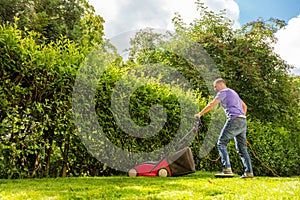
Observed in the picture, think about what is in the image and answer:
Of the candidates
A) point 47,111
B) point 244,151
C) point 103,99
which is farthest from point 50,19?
point 244,151

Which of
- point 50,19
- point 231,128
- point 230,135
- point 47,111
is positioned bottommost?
point 230,135

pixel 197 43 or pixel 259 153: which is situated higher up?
pixel 197 43

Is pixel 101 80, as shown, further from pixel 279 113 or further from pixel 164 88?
pixel 279 113

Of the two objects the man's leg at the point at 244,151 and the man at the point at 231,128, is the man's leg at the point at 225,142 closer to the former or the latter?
the man at the point at 231,128

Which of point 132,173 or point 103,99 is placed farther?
point 132,173

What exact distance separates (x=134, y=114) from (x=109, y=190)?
107 inches

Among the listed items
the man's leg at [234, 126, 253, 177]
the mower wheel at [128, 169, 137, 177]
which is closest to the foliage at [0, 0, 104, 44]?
the mower wheel at [128, 169, 137, 177]

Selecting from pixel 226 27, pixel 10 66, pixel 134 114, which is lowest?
pixel 134 114

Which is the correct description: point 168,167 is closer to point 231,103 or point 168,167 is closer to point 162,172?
point 162,172

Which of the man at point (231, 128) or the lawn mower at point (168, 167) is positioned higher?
the man at point (231, 128)

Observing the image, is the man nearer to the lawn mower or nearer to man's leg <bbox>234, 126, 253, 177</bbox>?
man's leg <bbox>234, 126, 253, 177</bbox>

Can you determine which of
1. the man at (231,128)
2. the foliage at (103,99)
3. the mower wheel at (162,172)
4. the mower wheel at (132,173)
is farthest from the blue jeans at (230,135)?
the mower wheel at (132,173)

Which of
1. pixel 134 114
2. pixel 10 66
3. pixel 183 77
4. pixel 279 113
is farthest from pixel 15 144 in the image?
pixel 279 113

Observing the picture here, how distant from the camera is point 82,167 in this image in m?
5.65
